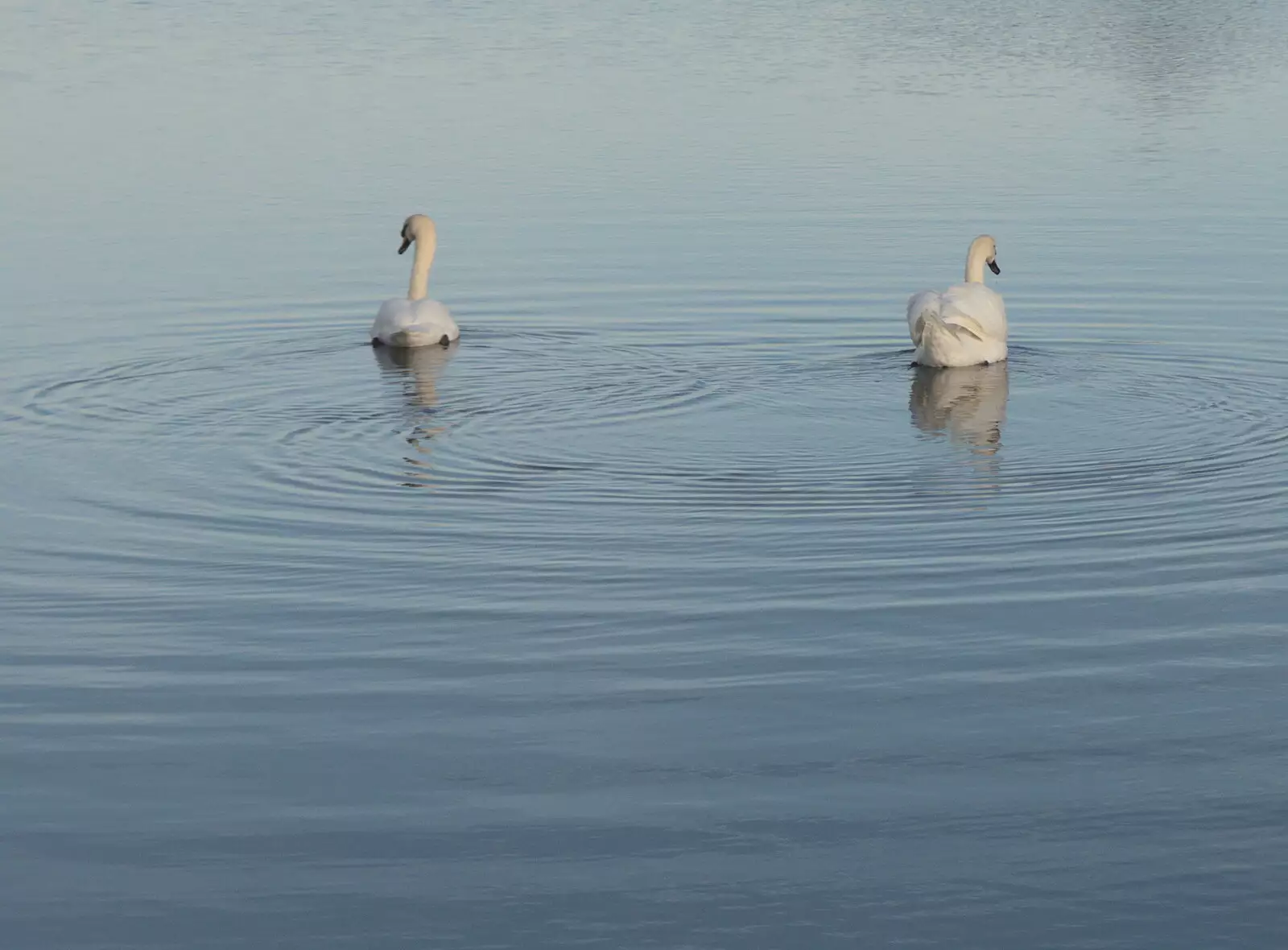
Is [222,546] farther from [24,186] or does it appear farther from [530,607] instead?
[24,186]

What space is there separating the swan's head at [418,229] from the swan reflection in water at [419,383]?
294 centimetres

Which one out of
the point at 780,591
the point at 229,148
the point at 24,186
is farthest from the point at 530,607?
the point at 229,148

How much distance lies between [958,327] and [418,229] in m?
6.63

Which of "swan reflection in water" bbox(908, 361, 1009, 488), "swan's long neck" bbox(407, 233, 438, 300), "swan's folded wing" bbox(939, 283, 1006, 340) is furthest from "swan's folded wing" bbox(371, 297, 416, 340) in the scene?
"swan's folded wing" bbox(939, 283, 1006, 340)

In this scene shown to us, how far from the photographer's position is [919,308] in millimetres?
17578

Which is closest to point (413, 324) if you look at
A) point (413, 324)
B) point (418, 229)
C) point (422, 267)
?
point (413, 324)

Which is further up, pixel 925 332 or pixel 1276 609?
pixel 925 332

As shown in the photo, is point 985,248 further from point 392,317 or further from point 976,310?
point 392,317

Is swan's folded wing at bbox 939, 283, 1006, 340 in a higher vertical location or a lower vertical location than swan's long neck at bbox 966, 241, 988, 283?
lower

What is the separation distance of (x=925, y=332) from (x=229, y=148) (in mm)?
16309

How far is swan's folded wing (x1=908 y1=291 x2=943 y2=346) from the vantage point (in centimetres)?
1738

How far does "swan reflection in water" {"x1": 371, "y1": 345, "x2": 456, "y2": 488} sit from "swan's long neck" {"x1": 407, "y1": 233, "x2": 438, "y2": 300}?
1.78 meters

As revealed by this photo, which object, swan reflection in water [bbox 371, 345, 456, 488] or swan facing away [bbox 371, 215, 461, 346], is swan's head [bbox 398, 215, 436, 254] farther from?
swan reflection in water [bbox 371, 345, 456, 488]

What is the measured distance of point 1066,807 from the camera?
7.78m
